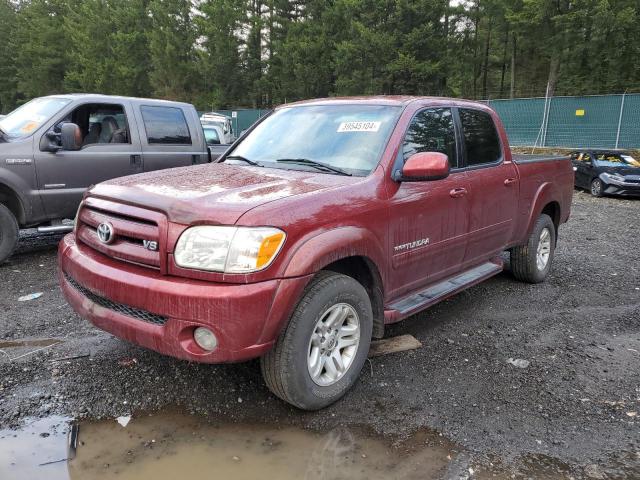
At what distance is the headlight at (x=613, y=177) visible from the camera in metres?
13.9

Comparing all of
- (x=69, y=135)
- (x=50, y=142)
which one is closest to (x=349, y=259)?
(x=69, y=135)

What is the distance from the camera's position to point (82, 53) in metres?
47.7

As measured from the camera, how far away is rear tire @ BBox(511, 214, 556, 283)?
548 cm

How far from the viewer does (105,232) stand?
2965 millimetres

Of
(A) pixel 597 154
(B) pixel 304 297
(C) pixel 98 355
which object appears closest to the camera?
(B) pixel 304 297

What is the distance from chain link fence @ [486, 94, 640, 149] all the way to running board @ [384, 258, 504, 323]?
59.1 feet

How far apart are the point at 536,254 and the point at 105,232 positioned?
14.5 ft

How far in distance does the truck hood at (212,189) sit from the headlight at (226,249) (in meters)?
0.07

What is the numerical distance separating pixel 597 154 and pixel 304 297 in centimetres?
1534

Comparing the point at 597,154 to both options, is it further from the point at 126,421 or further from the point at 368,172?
the point at 126,421

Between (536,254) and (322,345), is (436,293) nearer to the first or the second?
(322,345)

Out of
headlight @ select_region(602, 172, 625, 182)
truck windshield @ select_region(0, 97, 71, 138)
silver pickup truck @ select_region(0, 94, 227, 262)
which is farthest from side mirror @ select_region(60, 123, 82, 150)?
headlight @ select_region(602, 172, 625, 182)

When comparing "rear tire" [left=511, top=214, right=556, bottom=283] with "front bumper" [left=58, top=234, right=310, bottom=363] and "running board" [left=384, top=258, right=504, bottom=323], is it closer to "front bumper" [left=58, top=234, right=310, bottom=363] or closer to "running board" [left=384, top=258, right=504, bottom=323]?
"running board" [left=384, top=258, right=504, bottom=323]

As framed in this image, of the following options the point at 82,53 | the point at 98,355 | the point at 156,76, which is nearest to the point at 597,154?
the point at 98,355
